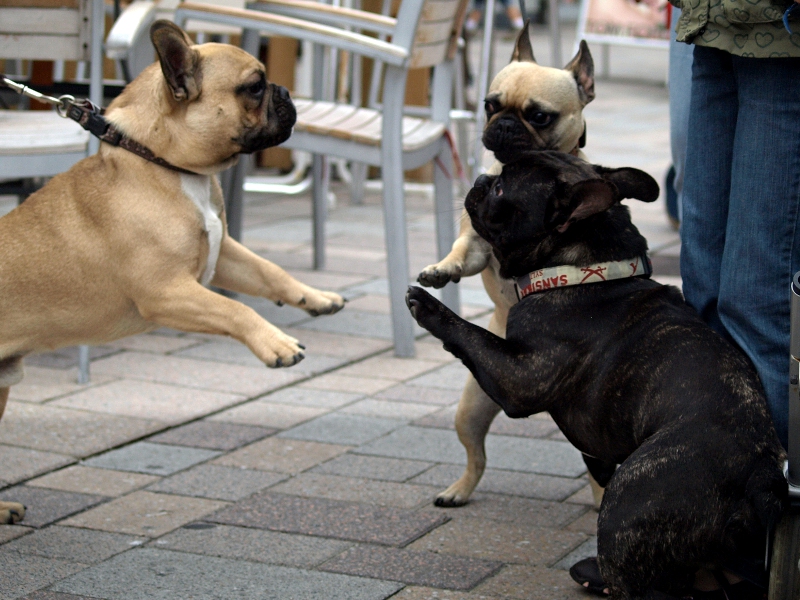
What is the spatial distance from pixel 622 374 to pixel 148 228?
1.67 meters

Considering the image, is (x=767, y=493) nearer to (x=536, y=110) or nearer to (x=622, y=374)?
(x=622, y=374)

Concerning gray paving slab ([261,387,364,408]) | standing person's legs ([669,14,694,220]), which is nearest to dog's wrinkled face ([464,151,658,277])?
standing person's legs ([669,14,694,220])

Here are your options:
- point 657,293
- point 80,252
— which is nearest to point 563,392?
point 657,293

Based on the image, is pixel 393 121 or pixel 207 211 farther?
pixel 393 121

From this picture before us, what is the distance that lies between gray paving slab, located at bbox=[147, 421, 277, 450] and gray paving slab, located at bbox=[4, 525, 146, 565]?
0.86 m

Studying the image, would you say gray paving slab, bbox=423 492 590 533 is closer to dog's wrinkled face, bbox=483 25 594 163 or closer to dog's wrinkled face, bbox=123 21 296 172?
dog's wrinkled face, bbox=483 25 594 163

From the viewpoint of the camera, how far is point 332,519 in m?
3.49

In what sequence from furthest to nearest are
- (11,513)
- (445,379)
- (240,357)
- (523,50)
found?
(240,357) → (445,379) → (523,50) → (11,513)

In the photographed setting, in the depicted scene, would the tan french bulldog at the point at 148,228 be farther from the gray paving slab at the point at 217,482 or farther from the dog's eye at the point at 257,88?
the gray paving slab at the point at 217,482

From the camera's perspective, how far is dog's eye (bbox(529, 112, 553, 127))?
3613 millimetres

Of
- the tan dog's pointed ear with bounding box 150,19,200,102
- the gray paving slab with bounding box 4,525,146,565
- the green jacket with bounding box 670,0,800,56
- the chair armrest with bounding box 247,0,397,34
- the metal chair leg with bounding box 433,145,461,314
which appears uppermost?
the green jacket with bounding box 670,0,800,56

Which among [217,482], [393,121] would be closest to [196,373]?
[217,482]

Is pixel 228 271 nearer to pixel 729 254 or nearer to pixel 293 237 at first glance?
pixel 729 254

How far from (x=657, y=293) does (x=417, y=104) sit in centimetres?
675
